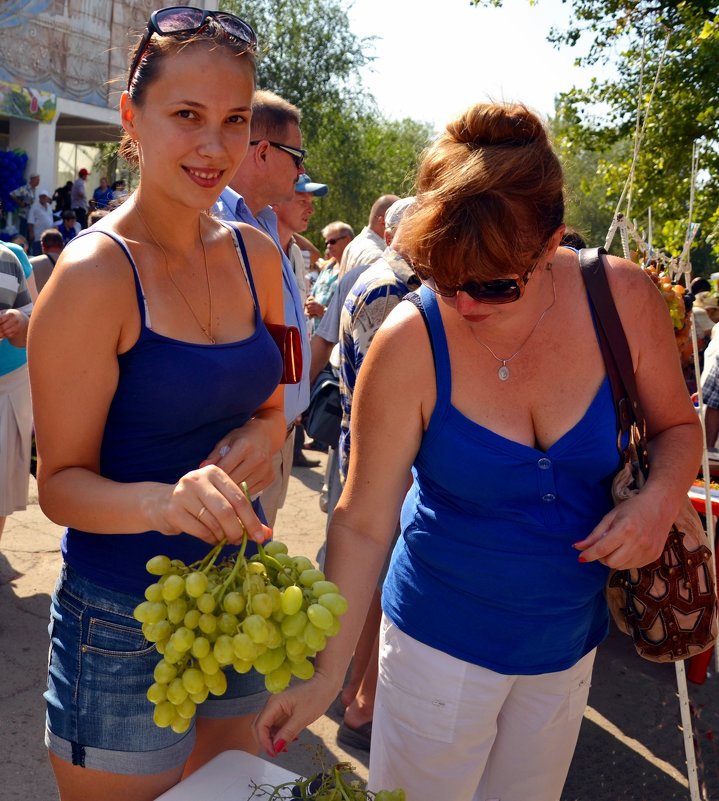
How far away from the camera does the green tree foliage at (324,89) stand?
2678 cm

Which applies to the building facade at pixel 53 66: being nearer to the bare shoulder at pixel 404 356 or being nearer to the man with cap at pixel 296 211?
the man with cap at pixel 296 211

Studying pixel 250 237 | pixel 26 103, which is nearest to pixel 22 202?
pixel 26 103

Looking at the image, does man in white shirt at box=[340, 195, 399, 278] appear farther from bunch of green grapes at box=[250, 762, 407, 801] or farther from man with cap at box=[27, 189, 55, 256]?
man with cap at box=[27, 189, 55, 256]

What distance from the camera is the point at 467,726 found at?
6.02 feet

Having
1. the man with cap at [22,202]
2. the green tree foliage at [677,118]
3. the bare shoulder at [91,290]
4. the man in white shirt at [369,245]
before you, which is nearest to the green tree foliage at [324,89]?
the man with cap at [22,202]

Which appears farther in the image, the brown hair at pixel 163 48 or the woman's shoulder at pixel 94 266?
the brown hair at pixel 163 48

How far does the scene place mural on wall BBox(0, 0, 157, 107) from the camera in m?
23.0

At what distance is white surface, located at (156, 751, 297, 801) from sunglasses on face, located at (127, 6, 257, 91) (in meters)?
1.32

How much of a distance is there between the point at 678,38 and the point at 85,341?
31.6 ft

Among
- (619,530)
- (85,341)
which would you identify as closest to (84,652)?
(85,341)

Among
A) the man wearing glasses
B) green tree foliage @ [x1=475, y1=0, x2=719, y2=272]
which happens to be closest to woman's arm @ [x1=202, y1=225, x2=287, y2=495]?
the man wearing glasses

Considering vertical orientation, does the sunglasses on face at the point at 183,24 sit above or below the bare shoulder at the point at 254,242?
above

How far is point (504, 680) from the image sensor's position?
1.84 meters

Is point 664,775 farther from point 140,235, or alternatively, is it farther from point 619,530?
point 140,235
